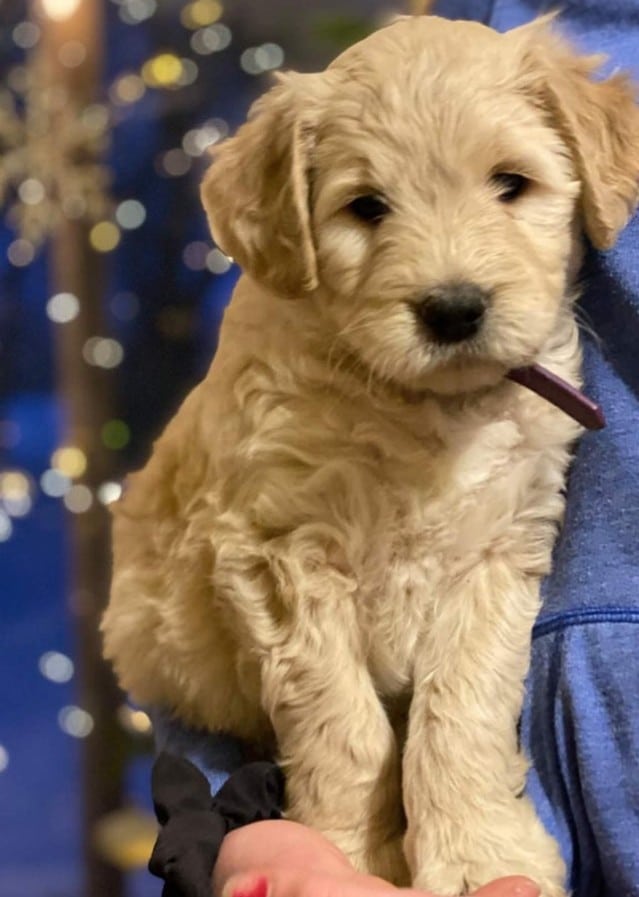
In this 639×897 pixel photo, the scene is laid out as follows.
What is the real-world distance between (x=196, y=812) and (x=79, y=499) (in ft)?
8.33

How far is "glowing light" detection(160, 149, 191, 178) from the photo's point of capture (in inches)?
148

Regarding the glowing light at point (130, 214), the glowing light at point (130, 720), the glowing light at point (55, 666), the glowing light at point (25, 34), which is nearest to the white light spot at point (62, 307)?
the glowing light at point (130, 214)

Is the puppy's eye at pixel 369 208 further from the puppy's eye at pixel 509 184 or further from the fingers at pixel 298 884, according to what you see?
the fingers at pixel 298 884

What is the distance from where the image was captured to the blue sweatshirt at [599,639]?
1.28 m

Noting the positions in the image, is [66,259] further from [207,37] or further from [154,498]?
[154,498]

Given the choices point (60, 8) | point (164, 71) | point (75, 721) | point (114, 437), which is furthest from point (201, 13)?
point (75, 721)

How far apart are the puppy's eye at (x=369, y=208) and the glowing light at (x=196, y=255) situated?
236 cm

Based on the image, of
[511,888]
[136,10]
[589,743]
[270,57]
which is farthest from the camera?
[136,10]

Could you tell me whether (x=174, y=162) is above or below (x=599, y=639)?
below

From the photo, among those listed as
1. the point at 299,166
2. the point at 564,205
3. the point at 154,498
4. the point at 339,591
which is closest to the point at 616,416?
the point at 564,205

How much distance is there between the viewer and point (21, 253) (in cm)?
385

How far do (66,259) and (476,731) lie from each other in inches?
110

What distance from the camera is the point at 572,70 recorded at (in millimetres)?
1492

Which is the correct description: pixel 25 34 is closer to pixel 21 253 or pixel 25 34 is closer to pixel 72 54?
pixel 72 54
